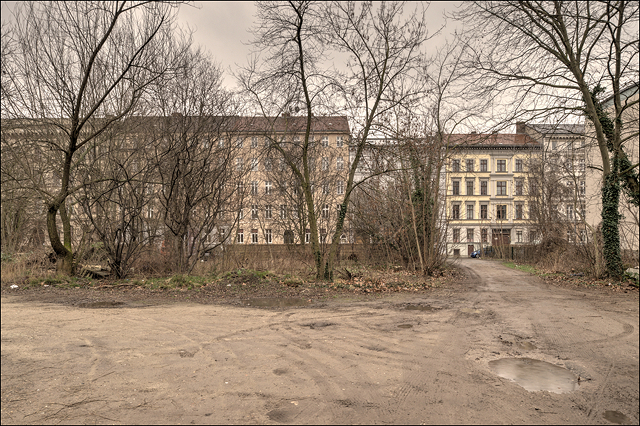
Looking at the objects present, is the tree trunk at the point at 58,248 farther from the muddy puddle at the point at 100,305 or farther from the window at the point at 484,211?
the window at the point at 484,211

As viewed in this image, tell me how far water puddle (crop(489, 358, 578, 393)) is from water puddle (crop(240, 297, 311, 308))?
565cm

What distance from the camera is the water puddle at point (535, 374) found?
450cm

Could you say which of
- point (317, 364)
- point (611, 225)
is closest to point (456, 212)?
point (611, 225)

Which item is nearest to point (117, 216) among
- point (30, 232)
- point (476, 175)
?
point (30, 232)

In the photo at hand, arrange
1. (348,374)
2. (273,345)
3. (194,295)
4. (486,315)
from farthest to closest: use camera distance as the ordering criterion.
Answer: (194,295)
(486,315)
(273,345)
(348,374)

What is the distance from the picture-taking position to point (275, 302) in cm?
1054

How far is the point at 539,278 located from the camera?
1566 cm

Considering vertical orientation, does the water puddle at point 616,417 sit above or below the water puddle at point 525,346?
above

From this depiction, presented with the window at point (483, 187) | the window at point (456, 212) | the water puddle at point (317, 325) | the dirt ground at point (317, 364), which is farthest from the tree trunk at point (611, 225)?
the window at point (483, 187)

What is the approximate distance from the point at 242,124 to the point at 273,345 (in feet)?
38.6

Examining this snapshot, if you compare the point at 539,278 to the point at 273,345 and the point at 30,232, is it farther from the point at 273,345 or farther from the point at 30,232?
the point at 30,232

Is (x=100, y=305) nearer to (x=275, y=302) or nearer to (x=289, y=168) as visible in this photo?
(x=275, y=302)

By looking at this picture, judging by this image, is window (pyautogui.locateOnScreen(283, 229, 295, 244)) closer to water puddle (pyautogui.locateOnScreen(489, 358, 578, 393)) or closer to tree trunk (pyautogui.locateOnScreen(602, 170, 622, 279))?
tree trunk (pyautogui.locateOnScreen(602, 170, 622, 279))

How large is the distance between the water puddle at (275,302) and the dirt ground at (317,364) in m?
0.77
